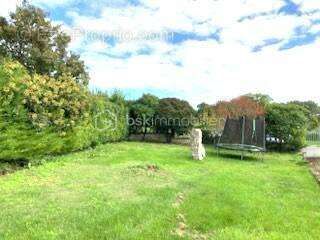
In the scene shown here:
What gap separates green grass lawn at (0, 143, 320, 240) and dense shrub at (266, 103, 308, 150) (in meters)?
11.1

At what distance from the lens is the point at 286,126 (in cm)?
2284

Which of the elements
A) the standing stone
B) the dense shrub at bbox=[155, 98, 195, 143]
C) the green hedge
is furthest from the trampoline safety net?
the dense shrub at bbox=[155, 98, 195, 143]

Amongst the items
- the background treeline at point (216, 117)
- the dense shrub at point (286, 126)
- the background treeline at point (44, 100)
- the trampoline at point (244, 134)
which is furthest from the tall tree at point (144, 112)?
the trampoline at point (244, 134)

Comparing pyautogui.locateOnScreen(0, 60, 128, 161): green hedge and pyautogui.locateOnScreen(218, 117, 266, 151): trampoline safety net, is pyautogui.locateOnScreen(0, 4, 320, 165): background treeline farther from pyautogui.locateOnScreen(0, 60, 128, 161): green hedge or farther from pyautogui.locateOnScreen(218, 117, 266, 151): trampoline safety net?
pyautogui.locateOnScreen(218, 117, 266, 151): trampoline safety net

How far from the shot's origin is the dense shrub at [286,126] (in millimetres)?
22828

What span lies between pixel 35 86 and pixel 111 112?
941 centimetres

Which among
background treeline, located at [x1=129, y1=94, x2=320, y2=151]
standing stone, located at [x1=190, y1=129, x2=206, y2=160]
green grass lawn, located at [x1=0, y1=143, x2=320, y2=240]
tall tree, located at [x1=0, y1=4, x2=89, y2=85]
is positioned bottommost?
green grass lawn, located at [x1=0, y1=143, x2=320, y2=240]

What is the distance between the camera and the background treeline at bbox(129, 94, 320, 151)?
22984 millimetres

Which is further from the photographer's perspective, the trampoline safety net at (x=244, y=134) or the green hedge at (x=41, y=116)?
the trampoline safety net at (x=244, y=134)

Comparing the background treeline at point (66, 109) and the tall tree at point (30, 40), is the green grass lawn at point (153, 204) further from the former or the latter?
the tall tree at point (30, 40)

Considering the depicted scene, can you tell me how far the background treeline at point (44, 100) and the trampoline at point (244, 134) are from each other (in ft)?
19.5

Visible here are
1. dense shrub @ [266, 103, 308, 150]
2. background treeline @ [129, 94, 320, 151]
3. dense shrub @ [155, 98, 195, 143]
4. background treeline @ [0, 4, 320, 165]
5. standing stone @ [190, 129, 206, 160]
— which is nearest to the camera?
background treeline @ [0, 4, 320, 165]

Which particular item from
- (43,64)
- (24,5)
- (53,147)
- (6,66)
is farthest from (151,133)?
(6,66)

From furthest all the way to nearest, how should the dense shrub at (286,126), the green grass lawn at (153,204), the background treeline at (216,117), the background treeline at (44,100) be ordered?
the background treeline at (216,117) < the dense shrub at (286,126) < the background treeline at (44,100) < the green grass lawn at (153,204)
